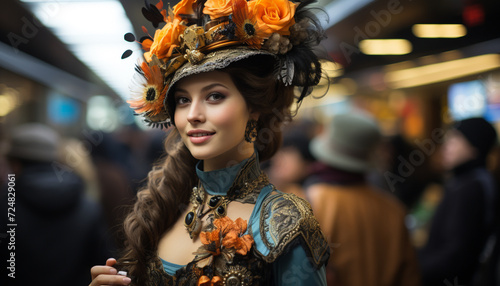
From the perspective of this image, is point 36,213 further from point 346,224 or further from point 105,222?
point 346,224

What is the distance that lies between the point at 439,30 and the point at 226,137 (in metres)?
3.35

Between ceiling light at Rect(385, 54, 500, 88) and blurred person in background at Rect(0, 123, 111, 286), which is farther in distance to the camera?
ceiling light at Rect(385, 54, 500, 88)

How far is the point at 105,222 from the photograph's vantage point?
2500 mm

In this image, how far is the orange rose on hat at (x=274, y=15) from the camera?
4.56 feet

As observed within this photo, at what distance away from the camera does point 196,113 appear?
1359 millimetres

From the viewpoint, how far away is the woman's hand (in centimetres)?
133

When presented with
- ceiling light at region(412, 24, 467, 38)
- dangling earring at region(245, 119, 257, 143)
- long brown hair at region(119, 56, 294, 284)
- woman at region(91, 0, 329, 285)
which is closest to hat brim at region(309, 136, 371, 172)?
long brown hair at region(119, 56, 294, 284)

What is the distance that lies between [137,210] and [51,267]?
887mm

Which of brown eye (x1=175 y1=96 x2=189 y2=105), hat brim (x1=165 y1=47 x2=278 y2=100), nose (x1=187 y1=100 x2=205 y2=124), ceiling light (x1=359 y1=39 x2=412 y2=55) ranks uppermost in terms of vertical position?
ceiling light (x1=359 y1=39 x2=412 y2=55)

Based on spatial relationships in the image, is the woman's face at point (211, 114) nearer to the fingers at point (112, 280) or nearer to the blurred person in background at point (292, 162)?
the fingers at point (112, 280)

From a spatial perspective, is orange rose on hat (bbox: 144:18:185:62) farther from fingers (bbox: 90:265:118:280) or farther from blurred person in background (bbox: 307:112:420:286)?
blurred person in background (bbox: 307:112:420:286)

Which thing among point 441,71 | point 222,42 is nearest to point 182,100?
point 222,42

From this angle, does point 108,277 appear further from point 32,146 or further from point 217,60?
point 32,146

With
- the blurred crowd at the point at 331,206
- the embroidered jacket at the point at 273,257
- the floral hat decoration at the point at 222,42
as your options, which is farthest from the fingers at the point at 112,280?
the floral hat decoration at the point at 222,42
